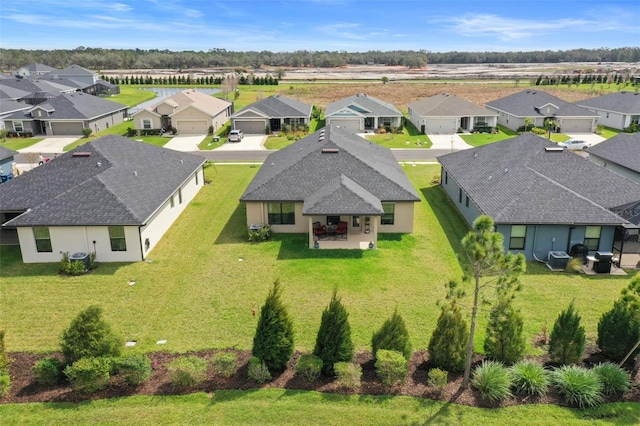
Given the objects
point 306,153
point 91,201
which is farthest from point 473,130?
point 91,201

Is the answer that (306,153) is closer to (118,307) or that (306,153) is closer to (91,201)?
(91,201)

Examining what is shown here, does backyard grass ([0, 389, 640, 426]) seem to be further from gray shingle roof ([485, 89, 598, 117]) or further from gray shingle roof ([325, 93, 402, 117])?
gray shingle roof ([485, 89, 598, 117])

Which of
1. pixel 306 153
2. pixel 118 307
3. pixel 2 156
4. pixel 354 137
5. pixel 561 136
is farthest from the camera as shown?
pixel 561 136

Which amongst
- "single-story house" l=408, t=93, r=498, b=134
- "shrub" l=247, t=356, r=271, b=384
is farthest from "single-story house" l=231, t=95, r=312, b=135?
"shrub" l=247, t=356, r=271, b=384

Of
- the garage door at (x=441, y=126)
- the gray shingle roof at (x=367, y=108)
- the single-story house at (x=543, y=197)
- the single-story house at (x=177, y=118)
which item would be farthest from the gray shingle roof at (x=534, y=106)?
the single-story house at (x=177, y=118)

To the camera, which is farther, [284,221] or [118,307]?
[284,221]
